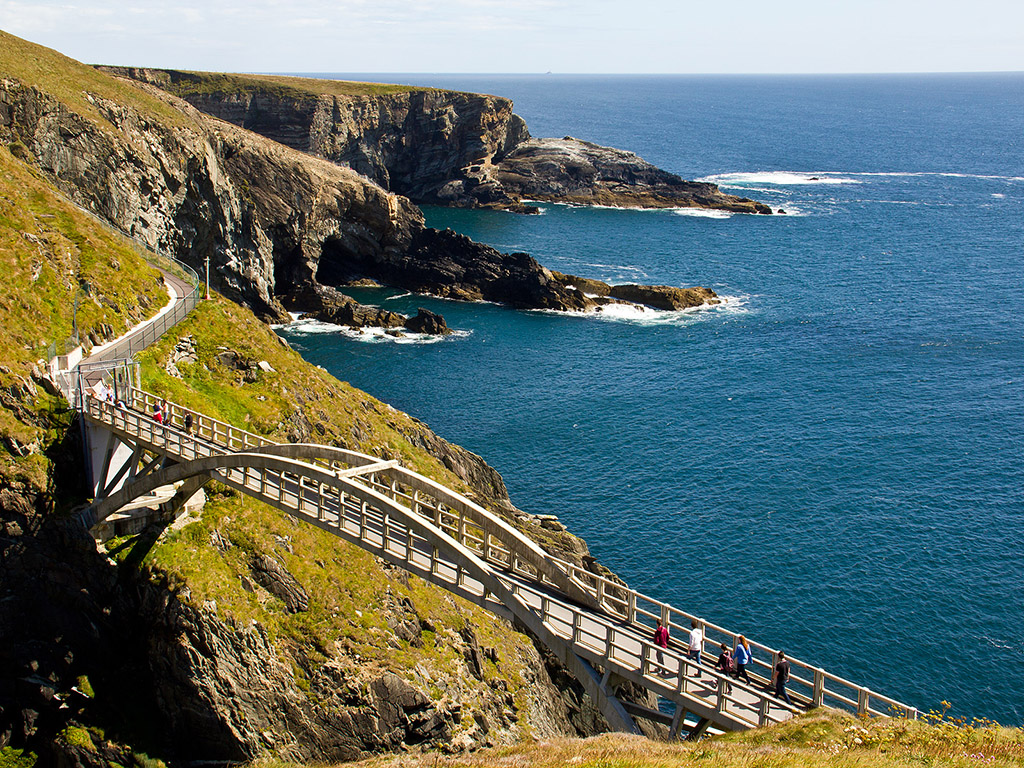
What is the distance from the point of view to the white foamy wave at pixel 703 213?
158250 millimetres

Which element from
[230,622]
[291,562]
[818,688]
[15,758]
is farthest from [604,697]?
[15,758]

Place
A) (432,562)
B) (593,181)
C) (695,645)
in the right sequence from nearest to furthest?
(695,645), (432,562), (593,181)

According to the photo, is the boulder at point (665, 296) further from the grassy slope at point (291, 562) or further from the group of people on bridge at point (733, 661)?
the group of people on bridge at point (733, 661)

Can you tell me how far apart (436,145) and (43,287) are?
137 m

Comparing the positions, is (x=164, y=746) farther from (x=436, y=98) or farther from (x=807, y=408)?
(x=436, y=98)

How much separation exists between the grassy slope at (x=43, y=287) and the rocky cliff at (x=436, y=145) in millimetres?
100560

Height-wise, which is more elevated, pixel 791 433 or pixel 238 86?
pixel 238 86

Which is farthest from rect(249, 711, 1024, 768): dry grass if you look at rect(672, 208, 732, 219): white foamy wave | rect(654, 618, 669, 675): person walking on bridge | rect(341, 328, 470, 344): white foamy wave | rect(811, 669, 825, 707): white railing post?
rect(672, 208, 732, 219): white foamy wave

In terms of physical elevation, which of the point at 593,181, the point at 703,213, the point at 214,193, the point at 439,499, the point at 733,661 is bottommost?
the point at 733,661

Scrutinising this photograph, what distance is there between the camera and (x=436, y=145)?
558 ft

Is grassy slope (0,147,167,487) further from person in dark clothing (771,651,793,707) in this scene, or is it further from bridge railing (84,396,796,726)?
person in dark clothing (771,651,793,707)

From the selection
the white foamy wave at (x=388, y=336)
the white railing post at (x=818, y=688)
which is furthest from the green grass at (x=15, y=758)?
the white foamy wave at (x=388, y=336)

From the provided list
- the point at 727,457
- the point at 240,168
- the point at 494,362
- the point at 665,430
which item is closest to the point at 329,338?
the point at 494,362

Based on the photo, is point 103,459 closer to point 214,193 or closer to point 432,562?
point 432,562
